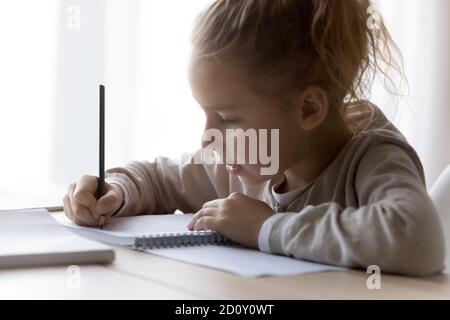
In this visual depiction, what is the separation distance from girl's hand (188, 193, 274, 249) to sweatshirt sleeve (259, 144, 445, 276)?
0.06 ft

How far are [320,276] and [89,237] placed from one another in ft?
1.04

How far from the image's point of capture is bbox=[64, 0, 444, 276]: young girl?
0.79m

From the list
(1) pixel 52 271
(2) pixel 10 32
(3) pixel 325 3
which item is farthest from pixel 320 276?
(2) pixel 10 32

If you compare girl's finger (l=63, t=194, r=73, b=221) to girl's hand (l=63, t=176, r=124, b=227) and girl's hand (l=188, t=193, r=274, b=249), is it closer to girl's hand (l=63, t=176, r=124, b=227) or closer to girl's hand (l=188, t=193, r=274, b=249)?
girl's hand (l=63, t=176, r=124, b=227)

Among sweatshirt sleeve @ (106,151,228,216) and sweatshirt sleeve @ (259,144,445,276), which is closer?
sweatshirt sleeve @ (259,144,445,276)

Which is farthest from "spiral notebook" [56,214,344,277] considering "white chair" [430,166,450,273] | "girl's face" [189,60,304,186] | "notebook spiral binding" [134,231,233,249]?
"white chair" [430,166,450,273]

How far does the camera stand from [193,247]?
0.84 m

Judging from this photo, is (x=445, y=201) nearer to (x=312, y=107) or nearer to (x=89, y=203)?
(x=312, y=107)

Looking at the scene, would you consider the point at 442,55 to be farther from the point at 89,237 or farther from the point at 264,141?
the point at 89,237

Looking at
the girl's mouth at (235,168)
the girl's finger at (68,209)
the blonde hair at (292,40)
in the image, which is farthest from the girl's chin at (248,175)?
the girl's finger at (68,209)

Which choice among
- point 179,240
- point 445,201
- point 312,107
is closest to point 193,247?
point 179,240

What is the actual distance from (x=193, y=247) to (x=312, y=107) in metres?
0.27

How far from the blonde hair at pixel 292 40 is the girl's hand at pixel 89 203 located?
9.0 inches
